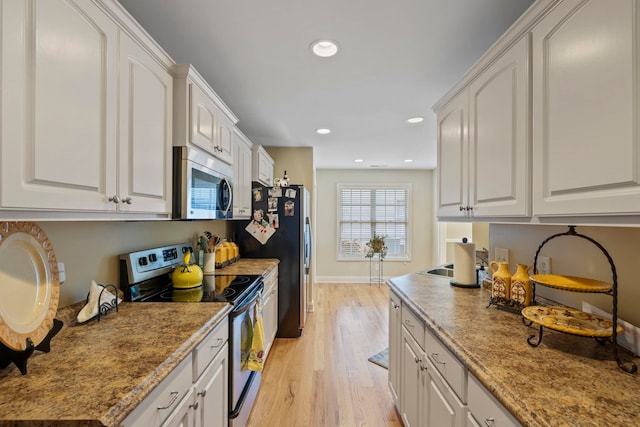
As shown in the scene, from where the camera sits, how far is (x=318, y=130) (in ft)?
11.5

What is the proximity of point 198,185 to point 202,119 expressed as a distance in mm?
408

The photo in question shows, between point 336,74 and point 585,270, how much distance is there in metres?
1.81

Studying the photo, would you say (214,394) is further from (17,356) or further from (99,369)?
(17,356)

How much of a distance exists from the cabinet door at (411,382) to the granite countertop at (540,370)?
0.28 m

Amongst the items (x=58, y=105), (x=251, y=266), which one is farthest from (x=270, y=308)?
(x=58, y=105)

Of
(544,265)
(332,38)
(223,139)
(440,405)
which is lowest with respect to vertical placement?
(440,405)

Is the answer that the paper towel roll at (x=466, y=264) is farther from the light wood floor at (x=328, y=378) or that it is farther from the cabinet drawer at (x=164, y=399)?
the cabinet drawer at (x=164, y=399)

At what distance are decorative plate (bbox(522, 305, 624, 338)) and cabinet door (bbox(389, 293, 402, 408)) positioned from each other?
89cm

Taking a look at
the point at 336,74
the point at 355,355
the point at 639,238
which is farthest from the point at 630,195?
the point at 355,355

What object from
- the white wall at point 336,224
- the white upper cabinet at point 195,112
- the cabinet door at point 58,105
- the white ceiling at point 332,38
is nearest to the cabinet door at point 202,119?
the white upper cabinet at point 195,112

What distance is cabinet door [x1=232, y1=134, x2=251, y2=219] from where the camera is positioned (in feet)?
9.14

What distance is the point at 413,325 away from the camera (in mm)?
1680

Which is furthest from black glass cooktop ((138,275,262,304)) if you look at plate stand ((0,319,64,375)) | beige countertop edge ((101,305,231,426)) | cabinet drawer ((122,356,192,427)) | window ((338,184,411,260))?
window ((338,184,411,260))

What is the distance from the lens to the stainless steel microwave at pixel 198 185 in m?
1.64
